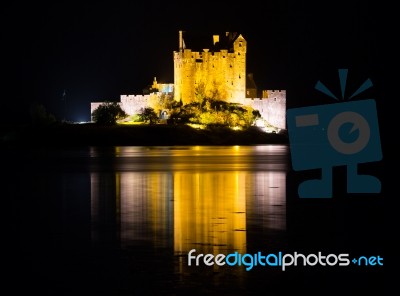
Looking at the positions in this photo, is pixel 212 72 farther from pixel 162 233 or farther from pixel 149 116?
pixel 162 233

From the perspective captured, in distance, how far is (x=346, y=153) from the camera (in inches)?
1248

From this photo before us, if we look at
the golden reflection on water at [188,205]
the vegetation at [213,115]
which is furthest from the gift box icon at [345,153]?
the vegetation at [213,115]

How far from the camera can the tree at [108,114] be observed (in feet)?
166

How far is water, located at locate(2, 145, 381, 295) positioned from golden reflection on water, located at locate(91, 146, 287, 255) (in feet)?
0.06

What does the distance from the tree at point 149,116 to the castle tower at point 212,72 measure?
2.07m

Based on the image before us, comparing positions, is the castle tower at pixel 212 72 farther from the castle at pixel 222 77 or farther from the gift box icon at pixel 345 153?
the gift box icon at pixel 345 153

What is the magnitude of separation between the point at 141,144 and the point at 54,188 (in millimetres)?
30371

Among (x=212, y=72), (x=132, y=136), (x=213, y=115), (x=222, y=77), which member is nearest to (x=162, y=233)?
(x=132, y=136)

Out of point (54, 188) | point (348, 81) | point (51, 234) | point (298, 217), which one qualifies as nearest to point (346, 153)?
point (54, 188)

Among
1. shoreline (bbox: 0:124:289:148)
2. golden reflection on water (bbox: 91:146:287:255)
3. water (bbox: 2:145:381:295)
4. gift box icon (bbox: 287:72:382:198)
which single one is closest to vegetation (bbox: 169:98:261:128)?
shoreline (bbox: 0:124:289:148)

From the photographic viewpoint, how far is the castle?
50625 mm

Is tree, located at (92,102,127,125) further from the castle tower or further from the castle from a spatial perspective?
the castle tower

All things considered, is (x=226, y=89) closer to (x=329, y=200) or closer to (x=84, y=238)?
(x=329, y=200)

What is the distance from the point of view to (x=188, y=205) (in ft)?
47.2
